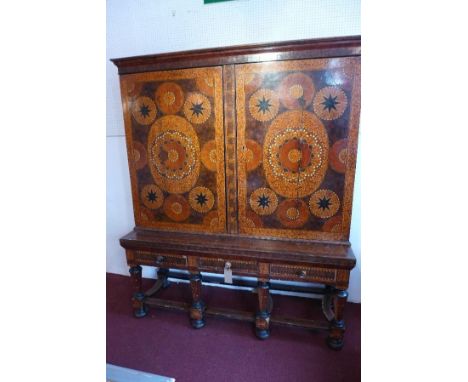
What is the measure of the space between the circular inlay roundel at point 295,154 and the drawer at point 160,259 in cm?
89

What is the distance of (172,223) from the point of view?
186cm

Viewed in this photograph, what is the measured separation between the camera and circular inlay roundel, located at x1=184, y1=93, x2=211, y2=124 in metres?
1.60

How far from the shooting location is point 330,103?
1.44 meters

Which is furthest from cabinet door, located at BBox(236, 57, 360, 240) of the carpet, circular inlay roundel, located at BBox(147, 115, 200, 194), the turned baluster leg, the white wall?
the turned baluster leg

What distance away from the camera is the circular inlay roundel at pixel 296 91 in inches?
56.9

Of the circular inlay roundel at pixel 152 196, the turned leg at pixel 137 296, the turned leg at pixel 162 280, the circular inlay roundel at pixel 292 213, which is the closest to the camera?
the circular inlay roundel at pixel 292 213

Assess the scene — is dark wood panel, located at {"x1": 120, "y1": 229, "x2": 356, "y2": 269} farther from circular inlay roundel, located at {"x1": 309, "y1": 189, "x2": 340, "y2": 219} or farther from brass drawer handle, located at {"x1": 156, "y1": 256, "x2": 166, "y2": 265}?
circular inlay roundel, located at {"x1": 309, "y1": 189, "x2": 340, "y2": 219}

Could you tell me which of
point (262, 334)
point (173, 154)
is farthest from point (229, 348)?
point (173, 154)

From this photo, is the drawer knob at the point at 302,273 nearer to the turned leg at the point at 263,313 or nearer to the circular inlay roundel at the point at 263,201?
the turned leg at the point at 263,313

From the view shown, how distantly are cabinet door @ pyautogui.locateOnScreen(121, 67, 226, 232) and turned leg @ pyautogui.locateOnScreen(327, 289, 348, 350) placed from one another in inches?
36.9

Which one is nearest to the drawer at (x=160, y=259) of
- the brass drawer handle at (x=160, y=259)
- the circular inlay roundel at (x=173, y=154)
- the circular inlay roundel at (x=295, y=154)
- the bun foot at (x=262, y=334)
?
the brass drawer handle at (x=160, y=259)
